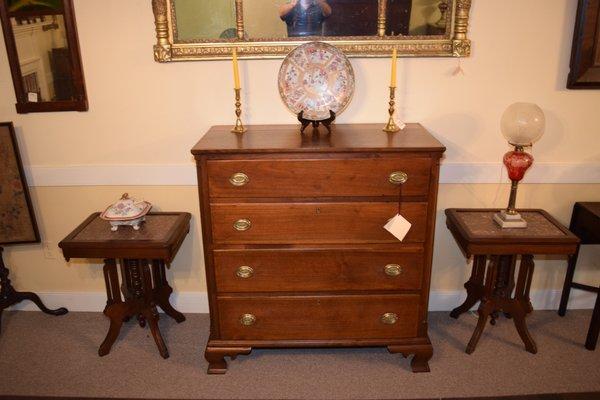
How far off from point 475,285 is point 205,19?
7.07ft

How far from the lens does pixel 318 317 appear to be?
2.63 meters

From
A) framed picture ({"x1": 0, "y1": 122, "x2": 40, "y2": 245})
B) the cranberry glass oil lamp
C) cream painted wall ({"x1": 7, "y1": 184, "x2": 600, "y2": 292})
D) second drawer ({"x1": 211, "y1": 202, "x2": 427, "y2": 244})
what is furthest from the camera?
cream painted wall ({"x1": 7, "y1": 184, "x2": 600, "y2": 292})

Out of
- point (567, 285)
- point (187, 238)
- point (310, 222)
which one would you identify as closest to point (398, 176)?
point (310, 222)

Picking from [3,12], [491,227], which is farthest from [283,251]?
[3,12]

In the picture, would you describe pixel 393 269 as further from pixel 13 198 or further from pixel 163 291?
pixel 13 198

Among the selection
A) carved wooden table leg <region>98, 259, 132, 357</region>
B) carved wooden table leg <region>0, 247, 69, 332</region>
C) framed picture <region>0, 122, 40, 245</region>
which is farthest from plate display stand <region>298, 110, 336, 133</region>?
carved wooden table leg <region>0, 247, 69, 332</region>

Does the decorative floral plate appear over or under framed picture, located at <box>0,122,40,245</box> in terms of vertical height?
over

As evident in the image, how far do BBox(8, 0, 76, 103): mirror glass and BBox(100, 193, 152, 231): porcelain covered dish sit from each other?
67cm

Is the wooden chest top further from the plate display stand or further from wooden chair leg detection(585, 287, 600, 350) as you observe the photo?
wooden chair leg detection(585, 287, 600, 350)

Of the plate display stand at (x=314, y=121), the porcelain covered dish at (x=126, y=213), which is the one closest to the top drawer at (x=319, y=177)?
the plate display stand at (x=314, y=121)

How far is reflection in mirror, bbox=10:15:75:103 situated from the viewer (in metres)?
2.66

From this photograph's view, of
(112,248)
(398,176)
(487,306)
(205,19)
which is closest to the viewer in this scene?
(398,176)

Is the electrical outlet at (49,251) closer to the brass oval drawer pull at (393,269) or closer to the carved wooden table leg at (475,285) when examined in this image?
the brass oval drawer pull at (393,269)

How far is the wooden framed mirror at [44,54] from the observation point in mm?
2631
